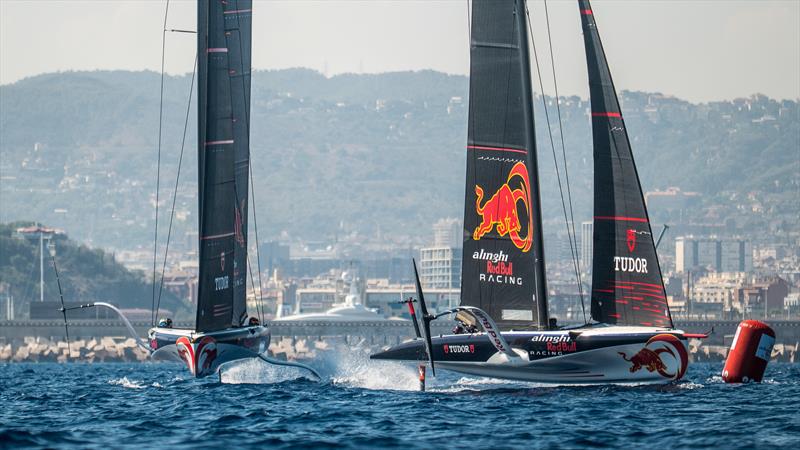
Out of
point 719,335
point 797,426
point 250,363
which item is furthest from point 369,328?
point 797,426

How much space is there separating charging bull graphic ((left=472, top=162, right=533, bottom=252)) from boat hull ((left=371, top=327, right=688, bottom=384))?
7.03 ft

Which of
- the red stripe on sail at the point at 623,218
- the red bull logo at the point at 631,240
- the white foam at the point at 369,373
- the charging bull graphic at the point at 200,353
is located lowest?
the white foam at the point at 369,373

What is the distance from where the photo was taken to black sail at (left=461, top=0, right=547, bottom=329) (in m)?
34.2

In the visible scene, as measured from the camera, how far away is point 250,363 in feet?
143

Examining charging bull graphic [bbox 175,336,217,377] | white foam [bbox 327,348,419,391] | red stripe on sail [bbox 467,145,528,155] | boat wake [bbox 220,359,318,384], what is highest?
red stripe on sail [bbox 467,145,528,155]

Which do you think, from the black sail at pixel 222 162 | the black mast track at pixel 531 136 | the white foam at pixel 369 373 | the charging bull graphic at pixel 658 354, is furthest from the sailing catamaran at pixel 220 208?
the charging bull graphic at pixel 658 354

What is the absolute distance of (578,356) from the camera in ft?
109

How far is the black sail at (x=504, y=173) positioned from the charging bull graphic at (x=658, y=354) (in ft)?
7.32

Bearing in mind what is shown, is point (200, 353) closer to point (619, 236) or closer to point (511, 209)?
point (511, 209)

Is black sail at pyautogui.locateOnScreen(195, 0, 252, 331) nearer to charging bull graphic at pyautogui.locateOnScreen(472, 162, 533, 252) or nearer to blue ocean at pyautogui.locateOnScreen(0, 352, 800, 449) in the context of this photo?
blue ocean at pyautogui.locateOnScreen(0, 352, 800, 449)

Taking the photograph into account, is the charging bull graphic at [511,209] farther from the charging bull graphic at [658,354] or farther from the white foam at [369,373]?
the white foam at [369,373]

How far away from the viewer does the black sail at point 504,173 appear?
34.2m

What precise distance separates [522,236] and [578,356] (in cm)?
294

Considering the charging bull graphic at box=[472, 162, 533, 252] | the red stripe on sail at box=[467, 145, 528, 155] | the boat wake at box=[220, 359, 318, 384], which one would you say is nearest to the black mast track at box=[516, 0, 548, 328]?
the charging bull graphic at box=[472, 162, 533, 252]
